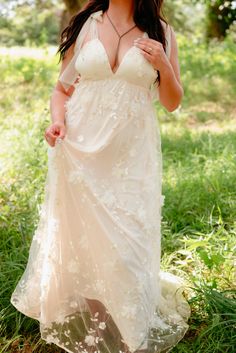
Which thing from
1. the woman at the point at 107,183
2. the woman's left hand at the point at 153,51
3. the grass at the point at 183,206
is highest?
the woman's left hand at the point at 153,51

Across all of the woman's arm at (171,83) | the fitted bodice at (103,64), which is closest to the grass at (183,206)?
the woman's arm at (171,83)

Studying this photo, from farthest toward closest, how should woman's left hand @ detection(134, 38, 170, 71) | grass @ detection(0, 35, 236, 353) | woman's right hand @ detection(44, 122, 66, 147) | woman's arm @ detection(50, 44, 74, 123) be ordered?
grass @ detection(0, 35, 236, 353)
woman's arm @ detection(50, 44, 74, 123)
woman's right hand @ detection(44, 122, 66, 147)
woman's left hand @ detection(134, 38, 170, 71)

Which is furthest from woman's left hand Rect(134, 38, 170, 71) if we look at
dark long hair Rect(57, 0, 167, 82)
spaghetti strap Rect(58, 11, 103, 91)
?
spaghetti strap Rect(58, 11, 103, 91)

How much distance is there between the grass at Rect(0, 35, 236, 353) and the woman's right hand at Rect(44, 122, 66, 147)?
1075 mm

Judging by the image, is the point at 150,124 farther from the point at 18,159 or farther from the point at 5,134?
the point at 5,134

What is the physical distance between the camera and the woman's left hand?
2.29 metres

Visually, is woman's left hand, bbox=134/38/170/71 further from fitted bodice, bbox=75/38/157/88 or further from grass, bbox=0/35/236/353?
grass, bbox=0/35/236/353

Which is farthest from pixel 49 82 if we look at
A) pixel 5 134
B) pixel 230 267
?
pixel 230 267

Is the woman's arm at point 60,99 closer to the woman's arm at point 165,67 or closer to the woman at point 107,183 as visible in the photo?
the woman at point 107,183

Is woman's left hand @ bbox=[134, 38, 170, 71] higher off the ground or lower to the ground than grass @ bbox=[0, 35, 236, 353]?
higher

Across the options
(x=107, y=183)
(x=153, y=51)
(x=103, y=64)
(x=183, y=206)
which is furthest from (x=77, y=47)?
(x=183, y=206)

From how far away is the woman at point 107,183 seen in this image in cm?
234

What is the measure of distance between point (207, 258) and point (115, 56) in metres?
1.44

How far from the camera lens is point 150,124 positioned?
2502mm
